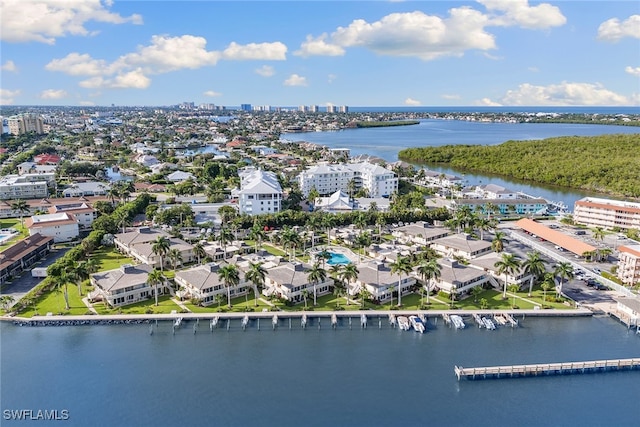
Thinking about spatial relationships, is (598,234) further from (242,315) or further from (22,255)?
(22,255)

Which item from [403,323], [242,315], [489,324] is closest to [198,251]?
[242,315]

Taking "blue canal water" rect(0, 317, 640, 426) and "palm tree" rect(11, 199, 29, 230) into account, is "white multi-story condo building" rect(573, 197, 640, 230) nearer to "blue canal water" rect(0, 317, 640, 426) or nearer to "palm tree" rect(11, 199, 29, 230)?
"blue canal water" rect(0, 317, 640, 426)

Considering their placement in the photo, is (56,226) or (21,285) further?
(56,226)

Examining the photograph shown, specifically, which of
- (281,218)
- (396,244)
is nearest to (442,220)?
→ (396,244)

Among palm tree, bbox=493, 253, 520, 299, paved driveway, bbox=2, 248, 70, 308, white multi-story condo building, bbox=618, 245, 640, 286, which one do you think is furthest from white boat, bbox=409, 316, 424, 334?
paved driveway, bbox=2, 248, 70, 308

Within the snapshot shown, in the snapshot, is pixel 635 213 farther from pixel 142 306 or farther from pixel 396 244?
pixel 142 306

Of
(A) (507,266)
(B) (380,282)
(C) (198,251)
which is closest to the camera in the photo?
(A) (507,266)
